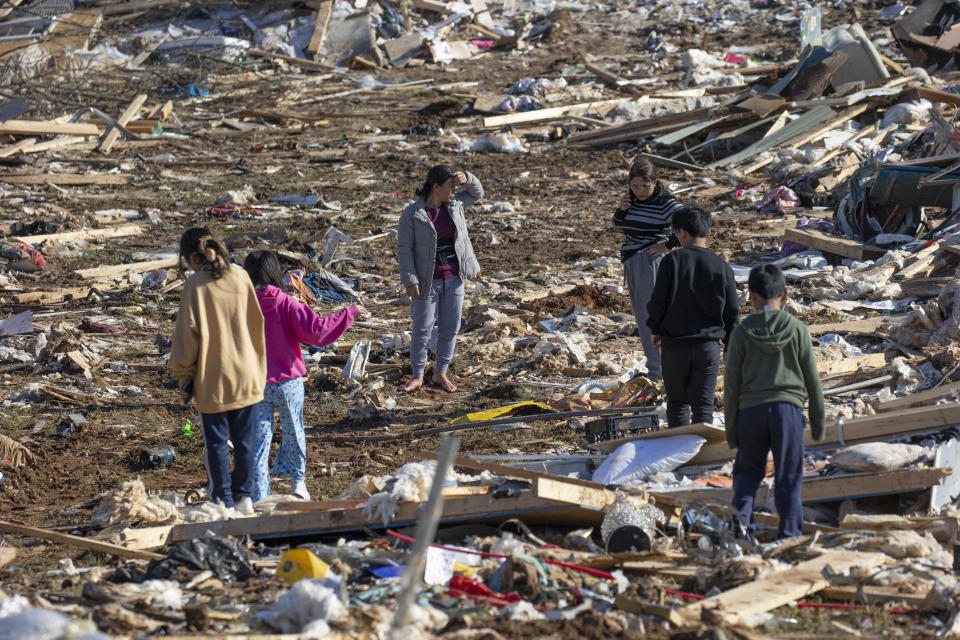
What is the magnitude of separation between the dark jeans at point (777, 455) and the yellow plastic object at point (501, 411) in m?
3.00

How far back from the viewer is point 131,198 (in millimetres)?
15820

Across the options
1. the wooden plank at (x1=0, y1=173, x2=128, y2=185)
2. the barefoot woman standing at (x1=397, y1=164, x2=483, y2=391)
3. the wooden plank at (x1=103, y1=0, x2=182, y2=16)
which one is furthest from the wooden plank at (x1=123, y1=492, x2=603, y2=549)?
the wooden plank at (x1=103, y1=0, x2=182, y2=16)

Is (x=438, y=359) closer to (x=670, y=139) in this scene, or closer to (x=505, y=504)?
(x=505, y=504)

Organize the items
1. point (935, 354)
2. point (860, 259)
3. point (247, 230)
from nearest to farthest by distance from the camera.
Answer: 1. point (935, 354)
2. point (860, 259)
3. point (247, 230)

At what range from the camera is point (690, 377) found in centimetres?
614

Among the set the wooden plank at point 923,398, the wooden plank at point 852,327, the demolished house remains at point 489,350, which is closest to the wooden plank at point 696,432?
the demolished house remains at point 489,350

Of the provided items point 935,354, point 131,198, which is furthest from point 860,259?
point 131,198

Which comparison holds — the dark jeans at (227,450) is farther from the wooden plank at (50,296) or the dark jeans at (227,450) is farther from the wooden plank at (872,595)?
the wooden plank at (50,296)

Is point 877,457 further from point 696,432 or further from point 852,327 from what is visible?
point 852,327

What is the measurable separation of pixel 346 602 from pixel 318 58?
2398cm

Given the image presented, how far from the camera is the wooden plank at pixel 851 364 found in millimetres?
7832

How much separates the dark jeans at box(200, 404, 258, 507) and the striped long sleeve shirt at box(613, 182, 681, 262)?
2.94m

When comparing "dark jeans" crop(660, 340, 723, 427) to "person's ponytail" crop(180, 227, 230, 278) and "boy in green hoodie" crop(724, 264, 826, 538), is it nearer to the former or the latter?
"boy in green hoodie" crop(724, 264, 826, 538)

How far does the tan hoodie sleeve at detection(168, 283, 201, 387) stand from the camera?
5406 millimetres
